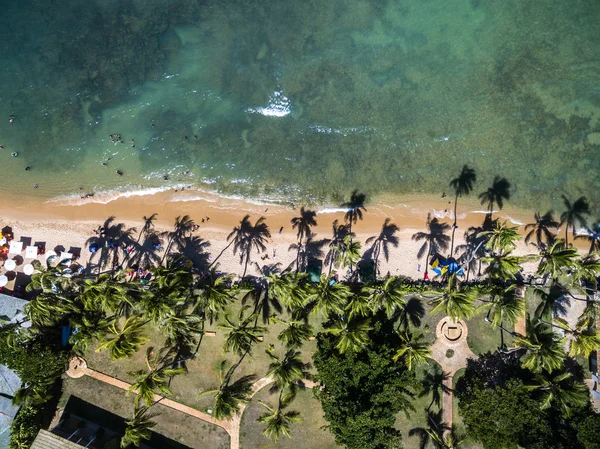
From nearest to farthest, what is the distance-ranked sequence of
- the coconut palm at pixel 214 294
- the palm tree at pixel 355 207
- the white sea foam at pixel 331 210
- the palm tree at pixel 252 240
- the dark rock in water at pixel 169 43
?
the coconut palm at pixel 214 294 → the palm tree at pixel 252 240 → the palm tree at pixel 355 207 → the white sea foam at pixel 331 210 → the dark rock in water at pixel 169 43

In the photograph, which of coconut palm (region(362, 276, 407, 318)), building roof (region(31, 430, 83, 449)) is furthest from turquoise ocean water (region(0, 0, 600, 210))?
building roof (region(31, 430, 83, 449))

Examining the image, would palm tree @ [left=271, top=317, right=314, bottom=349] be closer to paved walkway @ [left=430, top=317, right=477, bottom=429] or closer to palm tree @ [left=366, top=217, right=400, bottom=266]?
palm tree @ [left=366, top=217, right=400, bottom=266]

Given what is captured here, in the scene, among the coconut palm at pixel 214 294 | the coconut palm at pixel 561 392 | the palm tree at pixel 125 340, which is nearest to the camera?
the coconut palm at pixel 561 392

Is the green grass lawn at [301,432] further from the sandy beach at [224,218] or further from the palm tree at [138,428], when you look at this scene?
the sandy beach at [224,218]

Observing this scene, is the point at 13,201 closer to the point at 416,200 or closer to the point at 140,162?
the point at 140,162

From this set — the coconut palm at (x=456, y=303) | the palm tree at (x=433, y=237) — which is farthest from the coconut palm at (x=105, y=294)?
the palm tree at (x=433, y=237)

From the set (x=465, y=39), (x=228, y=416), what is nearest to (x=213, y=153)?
(x=228, y=416)
